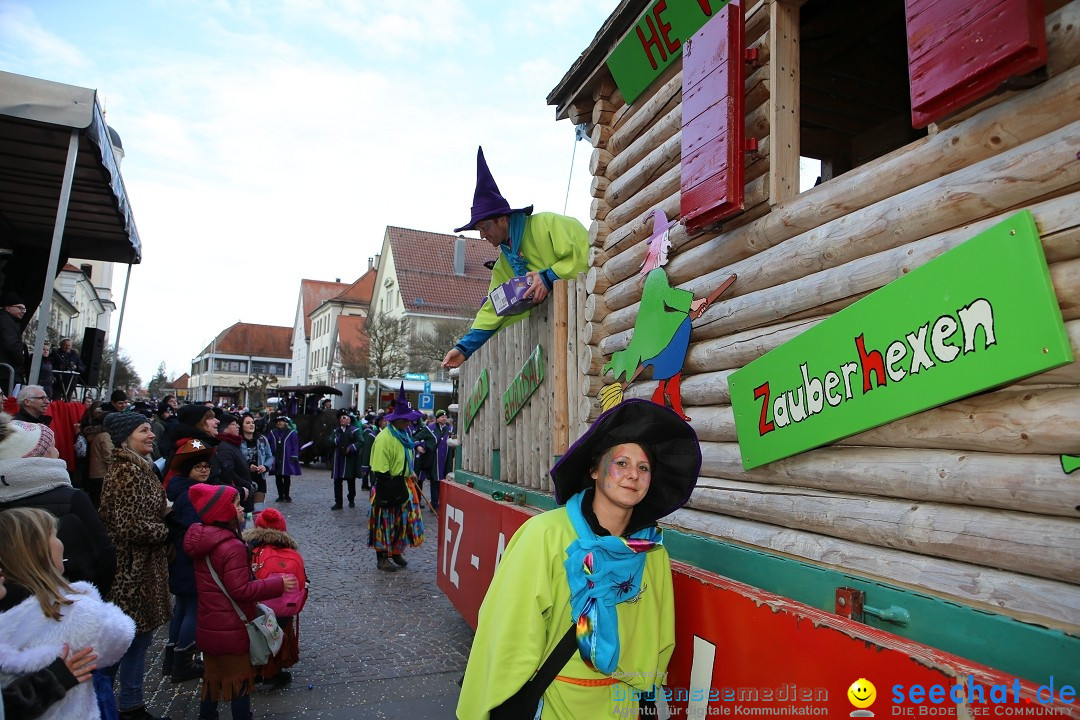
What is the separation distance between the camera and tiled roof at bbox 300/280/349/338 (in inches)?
2904

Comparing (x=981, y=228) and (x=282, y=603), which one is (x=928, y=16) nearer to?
(x=981, y=228)

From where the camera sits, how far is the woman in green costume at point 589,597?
7.47ft

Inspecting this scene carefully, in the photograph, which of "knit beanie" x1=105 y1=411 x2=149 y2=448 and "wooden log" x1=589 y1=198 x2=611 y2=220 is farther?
"wooden log" x1=589 y1=198 x2=611 y2=220

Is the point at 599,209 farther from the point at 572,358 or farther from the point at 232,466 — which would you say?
the point at 232,466

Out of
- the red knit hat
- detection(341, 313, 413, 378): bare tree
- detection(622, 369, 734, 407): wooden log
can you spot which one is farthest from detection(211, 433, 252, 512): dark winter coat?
detection(341, 313, 413, 378): bare tree

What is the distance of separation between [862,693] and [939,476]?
0.78m

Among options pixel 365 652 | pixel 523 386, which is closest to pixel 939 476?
pixel 523 386

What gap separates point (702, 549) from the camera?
3441 mm

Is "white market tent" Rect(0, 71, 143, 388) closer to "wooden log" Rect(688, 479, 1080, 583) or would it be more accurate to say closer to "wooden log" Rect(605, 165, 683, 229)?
"wooden log" Rect(605, 165, 683, 229)

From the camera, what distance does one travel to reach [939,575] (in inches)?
90.2

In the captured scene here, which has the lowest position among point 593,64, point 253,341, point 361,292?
point 593,64

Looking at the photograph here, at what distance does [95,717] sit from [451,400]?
29124 millimetres

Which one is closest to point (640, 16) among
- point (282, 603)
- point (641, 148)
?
point (641, 148)

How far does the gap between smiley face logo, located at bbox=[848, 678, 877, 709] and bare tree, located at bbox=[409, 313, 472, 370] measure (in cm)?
3403
